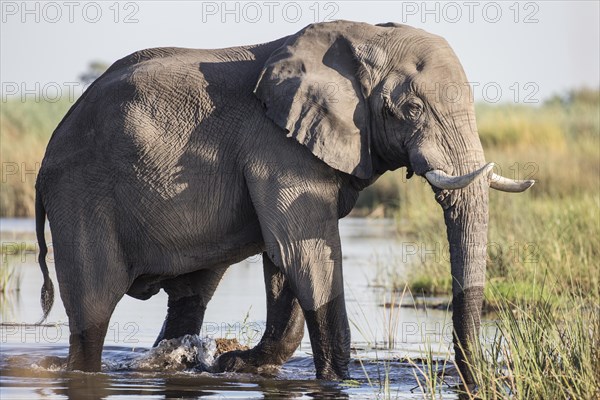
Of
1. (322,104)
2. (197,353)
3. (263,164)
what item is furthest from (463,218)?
(197,353)

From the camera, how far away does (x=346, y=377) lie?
30.5 ft

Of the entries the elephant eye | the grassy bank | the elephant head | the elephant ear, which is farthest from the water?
the elephant eye

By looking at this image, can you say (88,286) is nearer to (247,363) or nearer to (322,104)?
(247,363)

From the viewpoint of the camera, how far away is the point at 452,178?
8.60m

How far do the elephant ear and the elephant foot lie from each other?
1730 millimetres

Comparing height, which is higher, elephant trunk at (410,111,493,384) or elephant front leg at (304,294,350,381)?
elephant trunk at (410,111,493,384)

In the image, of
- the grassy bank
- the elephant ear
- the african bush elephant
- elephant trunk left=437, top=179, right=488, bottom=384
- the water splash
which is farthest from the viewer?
the grassy bank

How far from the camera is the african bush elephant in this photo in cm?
887

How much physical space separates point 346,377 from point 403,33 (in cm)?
237

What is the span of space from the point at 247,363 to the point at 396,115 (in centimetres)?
227

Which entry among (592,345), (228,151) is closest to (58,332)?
(228,151)

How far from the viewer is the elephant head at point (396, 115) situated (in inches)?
344

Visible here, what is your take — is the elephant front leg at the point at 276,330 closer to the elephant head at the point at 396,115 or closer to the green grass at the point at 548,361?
the elephant head at the point at 396,115

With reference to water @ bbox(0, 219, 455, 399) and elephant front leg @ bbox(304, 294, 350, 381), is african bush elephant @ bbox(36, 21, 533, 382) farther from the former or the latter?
water @ bbox(0, 219, 455, 399)
